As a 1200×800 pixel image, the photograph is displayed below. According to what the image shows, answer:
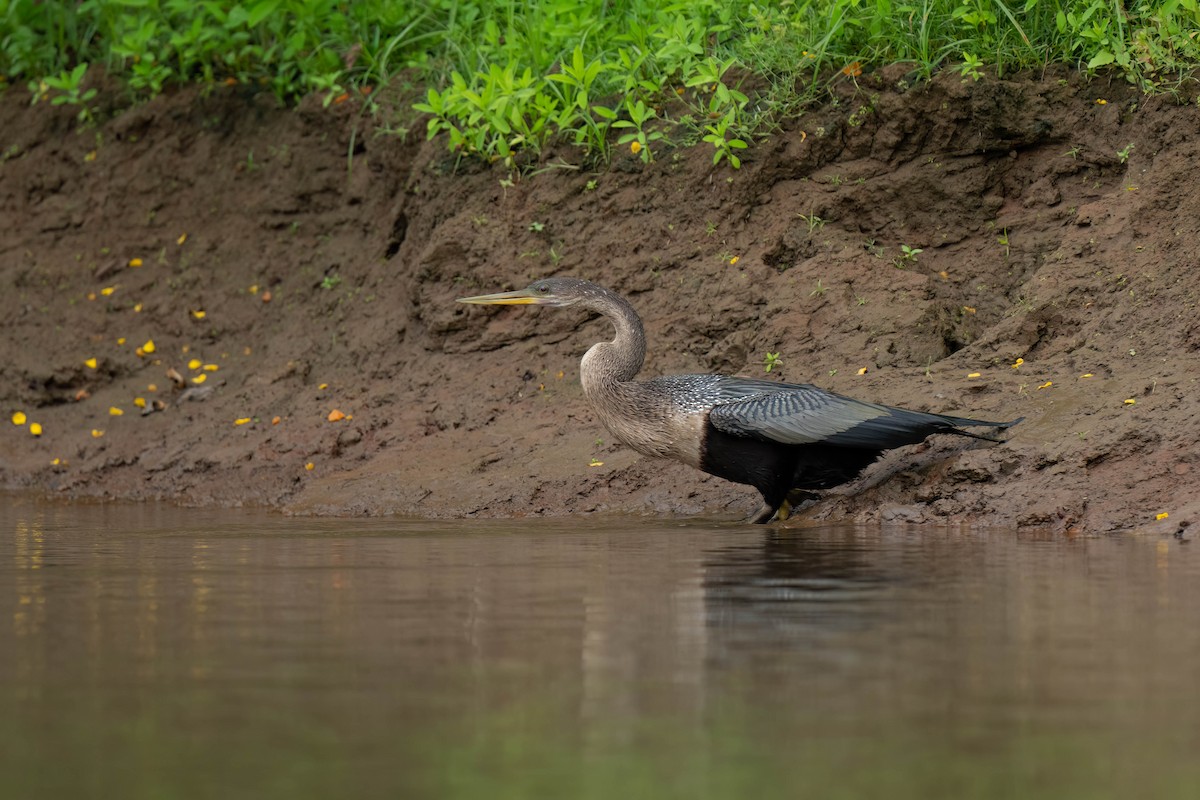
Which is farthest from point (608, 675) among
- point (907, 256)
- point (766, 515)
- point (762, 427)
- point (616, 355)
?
point (907, 256)

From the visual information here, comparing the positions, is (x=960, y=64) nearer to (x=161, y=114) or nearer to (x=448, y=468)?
(x=448, y=468)

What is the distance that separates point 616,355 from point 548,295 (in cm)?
80

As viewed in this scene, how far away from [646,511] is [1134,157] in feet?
12.1

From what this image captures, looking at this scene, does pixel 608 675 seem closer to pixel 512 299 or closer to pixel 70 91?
pixel 512 299

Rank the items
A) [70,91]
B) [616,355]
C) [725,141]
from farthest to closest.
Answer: [70,91]
[725,141]
[616,355]

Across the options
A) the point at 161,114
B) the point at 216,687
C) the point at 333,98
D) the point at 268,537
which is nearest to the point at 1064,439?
the point at 268,537

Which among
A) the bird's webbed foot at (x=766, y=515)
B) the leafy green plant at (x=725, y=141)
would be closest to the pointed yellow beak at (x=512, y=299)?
the leafy green plant at (x=725, y=141)

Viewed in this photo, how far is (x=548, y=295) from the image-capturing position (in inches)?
363

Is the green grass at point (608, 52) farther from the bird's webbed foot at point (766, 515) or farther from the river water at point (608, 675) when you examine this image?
the river water at point (608, 675)

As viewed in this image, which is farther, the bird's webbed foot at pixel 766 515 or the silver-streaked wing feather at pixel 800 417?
the bird's webbed foot at pixel 766 515

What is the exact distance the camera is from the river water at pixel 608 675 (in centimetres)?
288

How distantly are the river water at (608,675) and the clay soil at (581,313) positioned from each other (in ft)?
6.78

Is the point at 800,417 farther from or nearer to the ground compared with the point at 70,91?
nearer to the ground

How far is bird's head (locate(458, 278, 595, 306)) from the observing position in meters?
9.14
